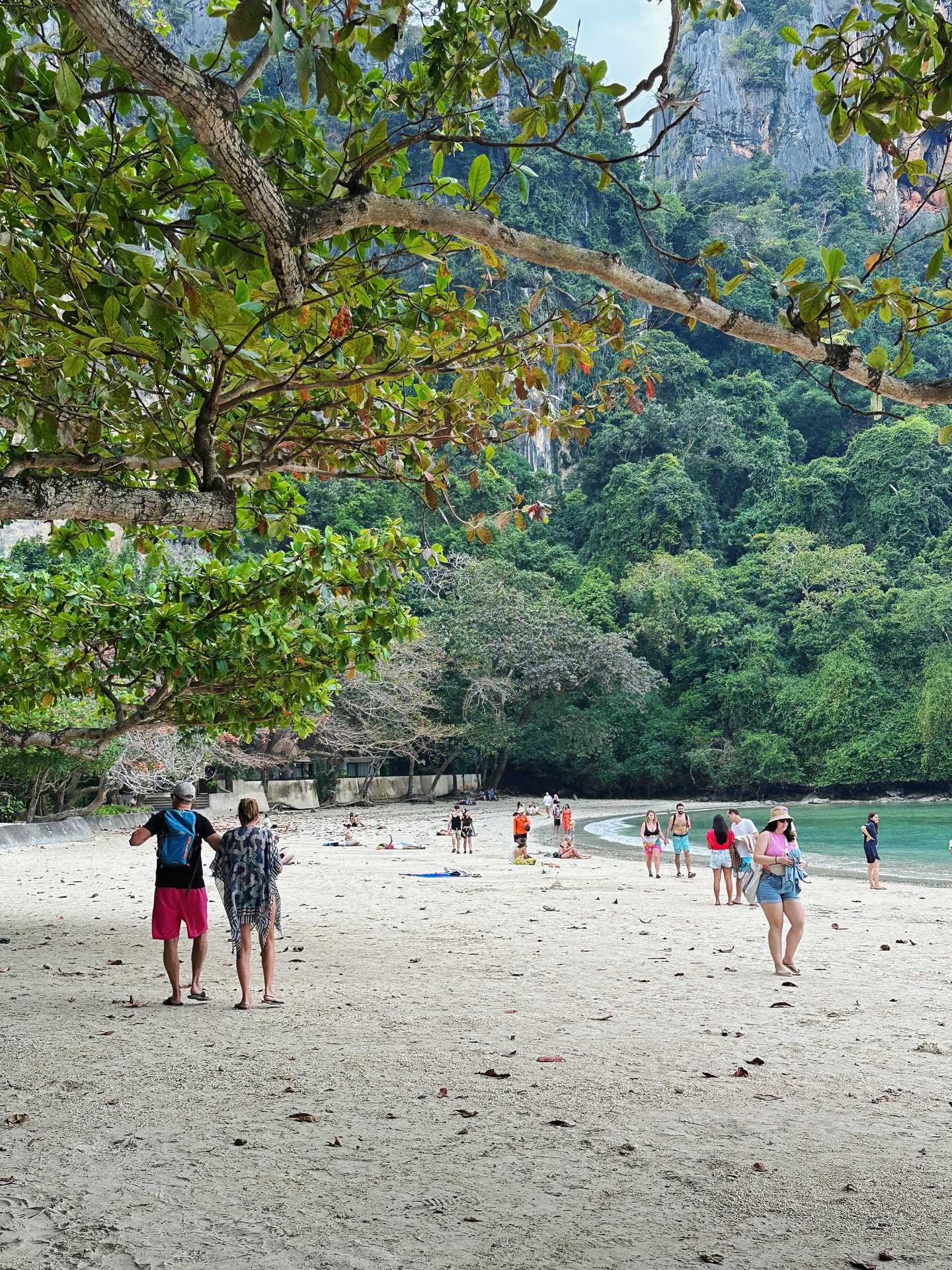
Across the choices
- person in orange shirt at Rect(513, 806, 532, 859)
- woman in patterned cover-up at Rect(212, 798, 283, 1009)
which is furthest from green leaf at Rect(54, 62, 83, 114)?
person in orange shirt at Rect(513, 806, 532, 859)

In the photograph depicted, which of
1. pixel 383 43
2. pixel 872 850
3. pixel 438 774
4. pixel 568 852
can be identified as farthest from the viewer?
pixel 438 774

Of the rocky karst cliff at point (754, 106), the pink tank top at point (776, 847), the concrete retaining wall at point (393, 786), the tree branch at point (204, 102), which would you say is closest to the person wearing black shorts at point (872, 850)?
the pink tank top at point (776, 847)

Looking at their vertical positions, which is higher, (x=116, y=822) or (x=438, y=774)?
(x=438, y=774)

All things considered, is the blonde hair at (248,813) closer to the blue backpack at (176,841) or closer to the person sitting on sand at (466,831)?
the blue backpack at (176,841)

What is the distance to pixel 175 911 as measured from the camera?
668 centimetres

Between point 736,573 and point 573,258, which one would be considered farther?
point 736,573

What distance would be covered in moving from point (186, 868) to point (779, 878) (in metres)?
4.39

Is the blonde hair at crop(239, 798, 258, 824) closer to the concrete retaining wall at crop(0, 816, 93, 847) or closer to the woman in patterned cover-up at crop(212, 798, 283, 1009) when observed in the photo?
the woman in patterned cover-up at crop(212, 798, 283, 1009)

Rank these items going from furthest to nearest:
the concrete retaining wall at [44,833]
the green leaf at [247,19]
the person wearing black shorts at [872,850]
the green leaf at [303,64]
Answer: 1. the concrete retaining wall at [44,833]
2. the person wearing black shorts at [872,850]
3. the green leaf at [303,64]
4. the green leaf at [247,19]

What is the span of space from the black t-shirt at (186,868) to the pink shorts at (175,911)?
31 mm

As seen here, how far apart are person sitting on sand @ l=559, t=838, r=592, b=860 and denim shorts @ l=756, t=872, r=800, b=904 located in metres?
13.8

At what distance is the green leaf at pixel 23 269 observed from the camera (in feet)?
10.8

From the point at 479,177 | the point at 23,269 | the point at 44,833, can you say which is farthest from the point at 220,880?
the point at 44,833

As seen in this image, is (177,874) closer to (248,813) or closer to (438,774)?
(248,813)
